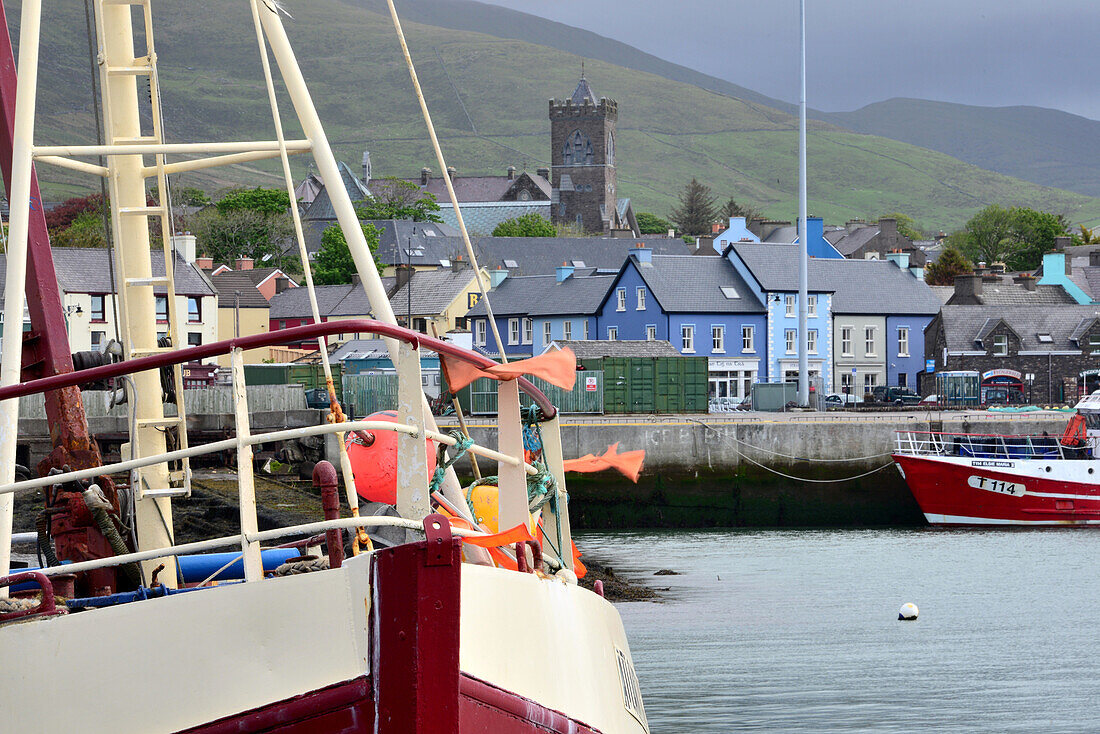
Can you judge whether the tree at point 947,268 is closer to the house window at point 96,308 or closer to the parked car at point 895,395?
the parked car at point 895,395

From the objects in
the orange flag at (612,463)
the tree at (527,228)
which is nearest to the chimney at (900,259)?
the orange flag at (612,463)

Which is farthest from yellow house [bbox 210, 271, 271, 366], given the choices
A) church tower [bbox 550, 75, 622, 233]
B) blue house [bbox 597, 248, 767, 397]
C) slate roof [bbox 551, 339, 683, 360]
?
church tower [bbox 550, 75, 622, 233]

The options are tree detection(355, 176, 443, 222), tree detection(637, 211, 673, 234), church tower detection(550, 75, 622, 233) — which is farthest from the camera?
tree detection(637, 211, 673, 234)

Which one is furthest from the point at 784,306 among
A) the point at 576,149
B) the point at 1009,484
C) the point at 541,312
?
the point at 576,149

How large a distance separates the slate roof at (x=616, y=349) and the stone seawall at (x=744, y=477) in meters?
9.04

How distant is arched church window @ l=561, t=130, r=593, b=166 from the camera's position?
553 ft

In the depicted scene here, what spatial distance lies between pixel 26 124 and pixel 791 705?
11.8 meters

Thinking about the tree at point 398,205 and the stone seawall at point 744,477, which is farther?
the tree at point 398,205

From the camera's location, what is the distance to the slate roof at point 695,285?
57.0m

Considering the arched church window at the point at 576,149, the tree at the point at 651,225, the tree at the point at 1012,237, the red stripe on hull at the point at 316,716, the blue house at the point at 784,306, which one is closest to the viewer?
the red stripe on hull at the point at 316,716

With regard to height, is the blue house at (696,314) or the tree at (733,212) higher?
the tree at (733,212)

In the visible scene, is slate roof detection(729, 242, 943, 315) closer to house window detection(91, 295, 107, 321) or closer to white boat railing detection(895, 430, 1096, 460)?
white boat railing detection(895, 430, 1096, 460)

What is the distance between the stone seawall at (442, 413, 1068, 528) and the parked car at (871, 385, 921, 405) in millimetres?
14889

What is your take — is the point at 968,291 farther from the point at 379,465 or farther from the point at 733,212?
the point at 733,212
